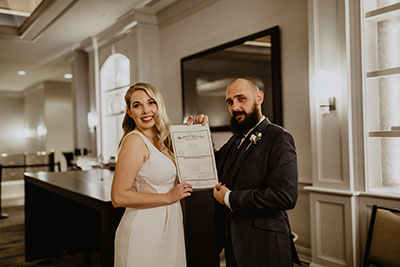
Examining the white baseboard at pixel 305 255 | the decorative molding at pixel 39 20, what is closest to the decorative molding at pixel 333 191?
the white baseboard at pixel 305 255

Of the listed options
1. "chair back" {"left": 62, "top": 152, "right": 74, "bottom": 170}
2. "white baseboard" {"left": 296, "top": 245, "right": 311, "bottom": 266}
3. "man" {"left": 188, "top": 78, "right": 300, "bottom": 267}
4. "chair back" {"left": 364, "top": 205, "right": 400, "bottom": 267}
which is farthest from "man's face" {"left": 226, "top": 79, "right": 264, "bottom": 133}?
"chair back" {"left": 62, "top": 152, "right": 74, "bottom": 170}

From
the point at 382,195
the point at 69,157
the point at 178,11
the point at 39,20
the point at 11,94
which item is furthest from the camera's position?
Answer: the point at 11,94

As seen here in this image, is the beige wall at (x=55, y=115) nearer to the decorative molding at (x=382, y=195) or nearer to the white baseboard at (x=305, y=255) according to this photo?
the white baseboard at (x=305, y=255)

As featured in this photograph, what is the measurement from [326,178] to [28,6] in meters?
6.24

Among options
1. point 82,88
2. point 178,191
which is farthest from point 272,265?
point 82,88

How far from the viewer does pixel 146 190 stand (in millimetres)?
1816

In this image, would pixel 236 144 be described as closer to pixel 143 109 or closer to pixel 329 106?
pixel 143 109

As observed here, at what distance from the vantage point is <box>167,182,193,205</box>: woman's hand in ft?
5.68

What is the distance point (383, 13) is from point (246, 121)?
1.71 m

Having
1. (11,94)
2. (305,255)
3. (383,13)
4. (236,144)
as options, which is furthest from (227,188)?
(11,94)

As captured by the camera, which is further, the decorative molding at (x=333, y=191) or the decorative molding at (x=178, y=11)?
the decorative molding at (x=178, y=11)

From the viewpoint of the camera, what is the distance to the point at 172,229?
184 centimetres

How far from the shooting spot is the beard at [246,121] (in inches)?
70.8

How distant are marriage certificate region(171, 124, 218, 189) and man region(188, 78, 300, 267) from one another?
8 centimetres
